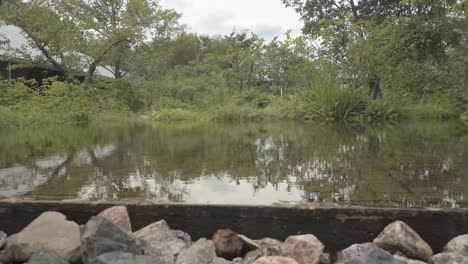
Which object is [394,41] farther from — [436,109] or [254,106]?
[254,106]

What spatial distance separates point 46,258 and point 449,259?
5.90ft

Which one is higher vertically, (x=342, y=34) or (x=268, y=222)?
(x=342, y=34)

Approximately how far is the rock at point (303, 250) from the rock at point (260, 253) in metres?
0.04

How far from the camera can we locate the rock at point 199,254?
6.12 ft

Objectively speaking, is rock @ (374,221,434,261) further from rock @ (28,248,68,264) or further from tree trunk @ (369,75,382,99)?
tree trunk @ (369,75,382,99)

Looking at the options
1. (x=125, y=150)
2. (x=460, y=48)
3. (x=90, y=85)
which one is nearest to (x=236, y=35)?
(x=90, y=85)

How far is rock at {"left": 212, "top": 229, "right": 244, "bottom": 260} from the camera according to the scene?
79.7 inches

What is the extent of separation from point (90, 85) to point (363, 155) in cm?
1376

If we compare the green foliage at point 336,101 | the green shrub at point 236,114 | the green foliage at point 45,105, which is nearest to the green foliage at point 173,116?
the green shrub at point 236,114

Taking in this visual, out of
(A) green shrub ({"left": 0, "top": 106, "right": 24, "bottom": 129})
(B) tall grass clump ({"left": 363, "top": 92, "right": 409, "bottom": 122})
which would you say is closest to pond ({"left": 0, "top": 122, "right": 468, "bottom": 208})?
(A) green shrub ({"left": 0, "top": 106, "right": 24, "bottom": 129})

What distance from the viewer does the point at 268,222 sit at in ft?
7.19

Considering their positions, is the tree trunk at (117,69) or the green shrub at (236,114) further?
the tree trunk at (117,69)

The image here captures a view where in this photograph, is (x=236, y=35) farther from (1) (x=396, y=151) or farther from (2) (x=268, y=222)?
(2) (x=268, y=222)

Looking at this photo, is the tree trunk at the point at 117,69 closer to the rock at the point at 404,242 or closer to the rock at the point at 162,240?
the rock at the point at 162,240
